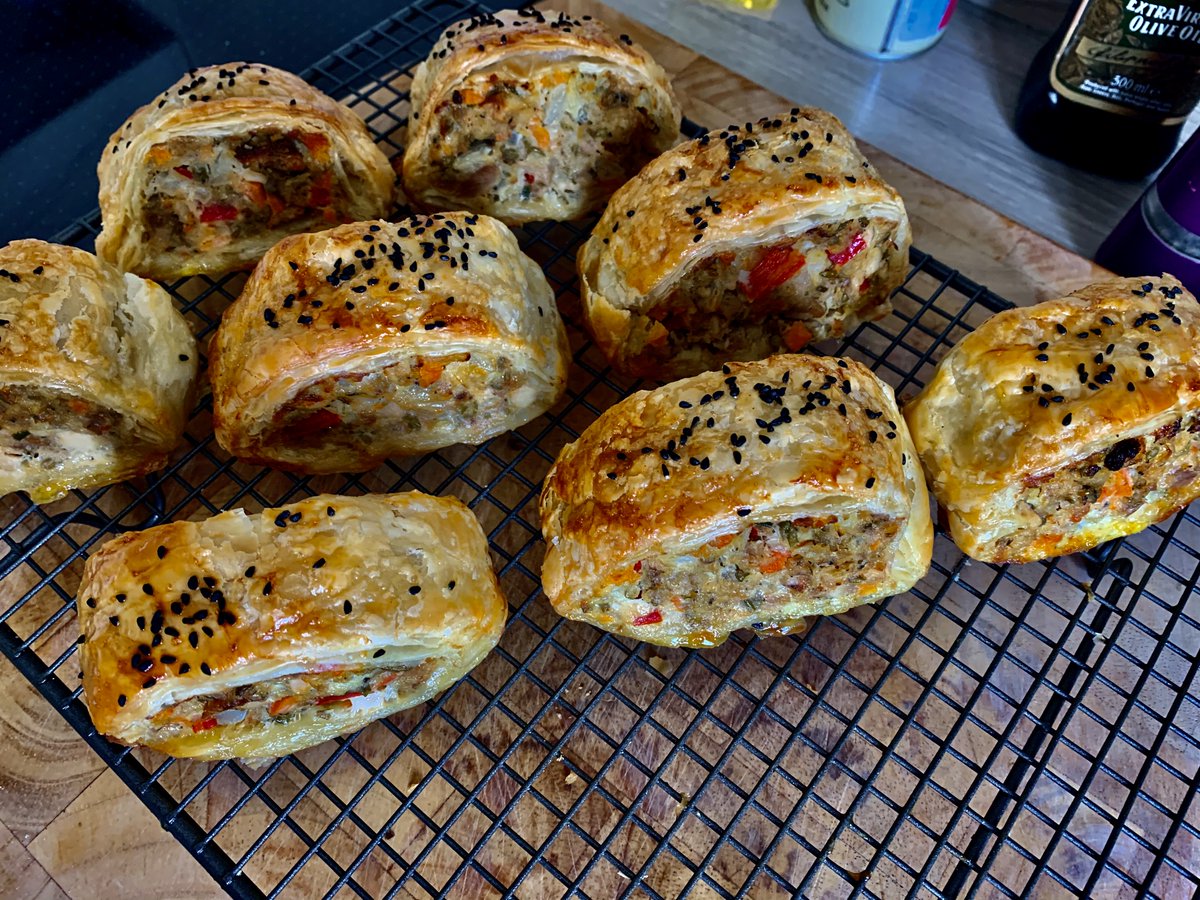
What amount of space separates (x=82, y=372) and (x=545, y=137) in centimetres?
139

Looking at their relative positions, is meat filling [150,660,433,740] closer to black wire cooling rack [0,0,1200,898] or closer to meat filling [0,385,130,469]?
black wire cooling rack [0,0,1200,898]

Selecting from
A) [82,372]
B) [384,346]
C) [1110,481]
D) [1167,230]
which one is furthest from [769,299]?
[82,372]

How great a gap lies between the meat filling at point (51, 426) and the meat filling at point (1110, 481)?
223 cm

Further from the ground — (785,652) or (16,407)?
(16,407)

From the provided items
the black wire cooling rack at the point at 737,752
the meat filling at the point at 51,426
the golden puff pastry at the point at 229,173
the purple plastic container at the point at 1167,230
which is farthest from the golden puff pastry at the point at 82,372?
the purple plastic container at the point at 1167,230

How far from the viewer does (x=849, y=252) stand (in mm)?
2443

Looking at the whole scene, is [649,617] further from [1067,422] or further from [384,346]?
[1067,422]

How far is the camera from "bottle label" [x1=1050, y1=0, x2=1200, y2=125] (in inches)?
102

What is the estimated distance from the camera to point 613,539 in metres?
1.98

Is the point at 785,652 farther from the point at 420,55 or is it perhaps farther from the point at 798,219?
the point at 420,55

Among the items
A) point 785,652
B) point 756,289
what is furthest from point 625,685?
point 756,289

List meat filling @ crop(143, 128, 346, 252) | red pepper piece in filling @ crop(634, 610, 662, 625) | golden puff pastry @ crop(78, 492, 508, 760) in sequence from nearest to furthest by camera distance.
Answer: golden puff pastry @ crop(78, 492, 508, 760) → red pepper piece in filling @ crop(634, 610, 662, 625) → meat filling @ crop(143, 128, 346, 252)

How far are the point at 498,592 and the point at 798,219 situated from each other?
116 cm

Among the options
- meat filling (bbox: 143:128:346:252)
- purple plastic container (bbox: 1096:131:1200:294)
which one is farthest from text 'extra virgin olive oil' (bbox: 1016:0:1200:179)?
meat filling (bbox: 143:128:346:252)
